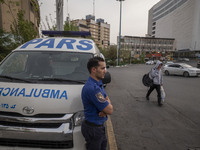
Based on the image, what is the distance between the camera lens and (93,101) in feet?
5.62

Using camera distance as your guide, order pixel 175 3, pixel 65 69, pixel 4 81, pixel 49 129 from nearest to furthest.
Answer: pixel 49 129
pixel 4 81
pixel 65 69
pixel 175 3

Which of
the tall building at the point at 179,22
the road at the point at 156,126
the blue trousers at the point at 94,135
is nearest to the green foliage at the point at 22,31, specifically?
the road at the point at 156,126

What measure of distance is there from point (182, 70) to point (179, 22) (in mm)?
84329

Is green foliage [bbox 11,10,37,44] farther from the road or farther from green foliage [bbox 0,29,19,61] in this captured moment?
the road

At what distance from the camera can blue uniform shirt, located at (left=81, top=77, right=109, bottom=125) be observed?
Answer: 1706mm

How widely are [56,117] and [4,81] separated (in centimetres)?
116

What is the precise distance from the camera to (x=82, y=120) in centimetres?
208

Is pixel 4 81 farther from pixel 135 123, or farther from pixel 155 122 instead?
pixel 155 122

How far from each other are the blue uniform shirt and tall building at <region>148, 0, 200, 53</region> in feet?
271

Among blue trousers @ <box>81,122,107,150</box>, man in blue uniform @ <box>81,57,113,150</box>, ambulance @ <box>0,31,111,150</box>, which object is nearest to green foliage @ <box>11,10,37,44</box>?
ambulance @ <box>0,31,111,150</box>

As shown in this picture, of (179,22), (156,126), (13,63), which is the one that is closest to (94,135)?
(13,63)

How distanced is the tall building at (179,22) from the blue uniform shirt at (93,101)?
82.6 meters

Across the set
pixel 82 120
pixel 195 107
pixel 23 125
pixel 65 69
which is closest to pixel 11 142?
pixel 23 125

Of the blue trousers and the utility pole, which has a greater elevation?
the utility pole
